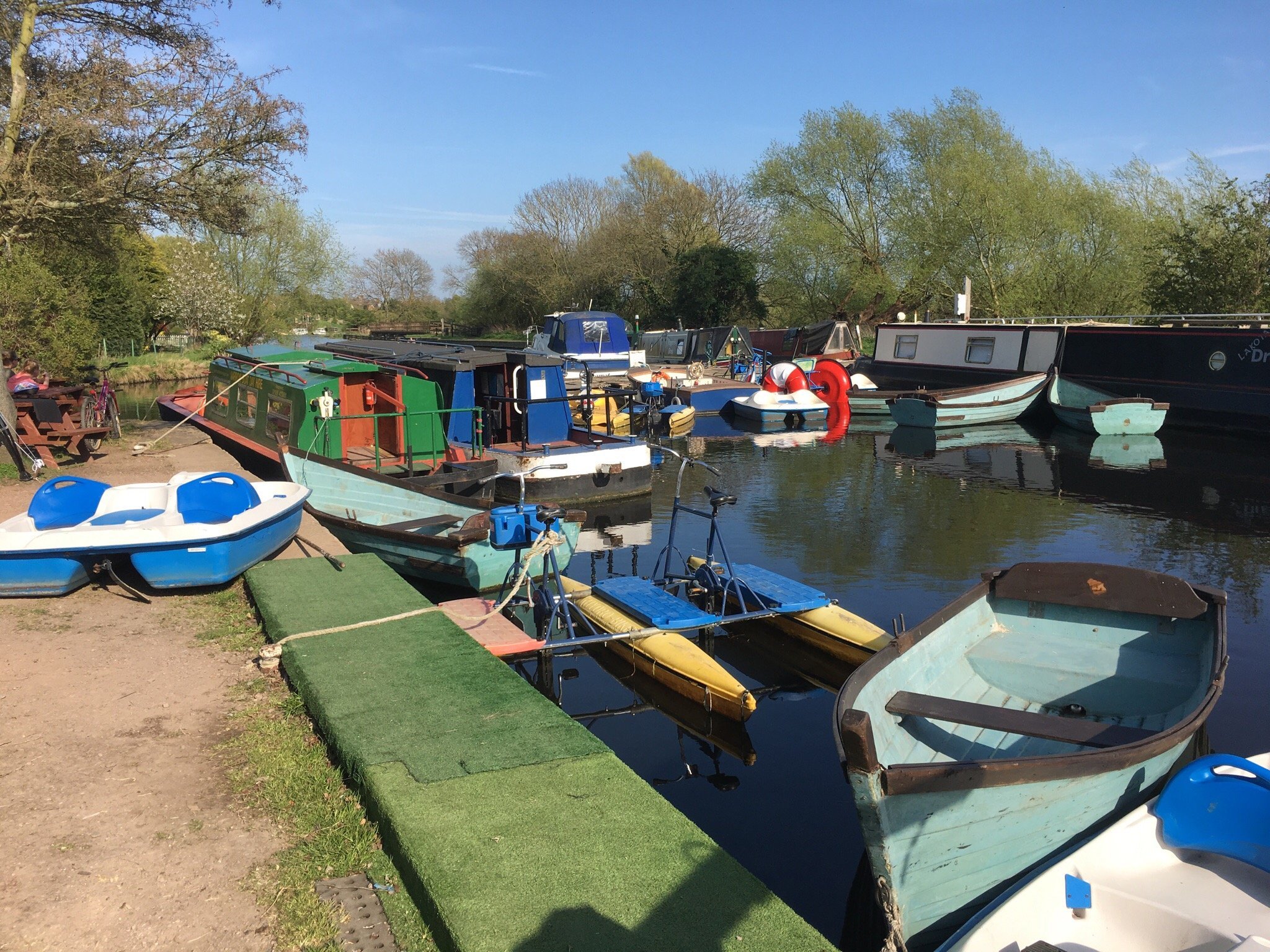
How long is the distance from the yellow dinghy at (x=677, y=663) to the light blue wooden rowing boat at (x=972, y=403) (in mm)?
19279

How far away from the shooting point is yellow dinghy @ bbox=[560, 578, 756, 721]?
7521 mm

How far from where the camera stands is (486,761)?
5160mm

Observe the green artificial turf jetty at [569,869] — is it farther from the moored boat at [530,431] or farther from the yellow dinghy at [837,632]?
the moored boat at [530,431]

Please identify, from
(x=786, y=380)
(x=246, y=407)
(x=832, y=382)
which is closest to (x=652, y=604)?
(x=246, y=407)

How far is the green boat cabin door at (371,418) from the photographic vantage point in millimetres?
15148

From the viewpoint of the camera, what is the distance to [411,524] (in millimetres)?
11016

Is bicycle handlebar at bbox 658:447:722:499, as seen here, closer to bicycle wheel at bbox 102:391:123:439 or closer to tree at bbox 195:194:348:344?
bicycle wheel at bbox 102:391:123:439

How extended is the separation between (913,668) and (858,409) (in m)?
24.6

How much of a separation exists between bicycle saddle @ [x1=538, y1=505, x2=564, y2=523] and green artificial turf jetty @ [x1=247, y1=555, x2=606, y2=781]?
4.31 feet

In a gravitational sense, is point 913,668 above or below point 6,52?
below

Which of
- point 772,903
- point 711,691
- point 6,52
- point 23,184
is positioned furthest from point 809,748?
point 6,52

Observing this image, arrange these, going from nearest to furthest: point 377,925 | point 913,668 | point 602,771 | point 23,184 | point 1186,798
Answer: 1. point 377,925
2. point 1186,798
3. point 602,771
4. point 913,668
5. point 23,184

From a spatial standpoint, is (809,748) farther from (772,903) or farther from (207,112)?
(207,112)

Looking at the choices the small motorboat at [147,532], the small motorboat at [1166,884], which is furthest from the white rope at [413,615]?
the small motorboat at [1166,884]
